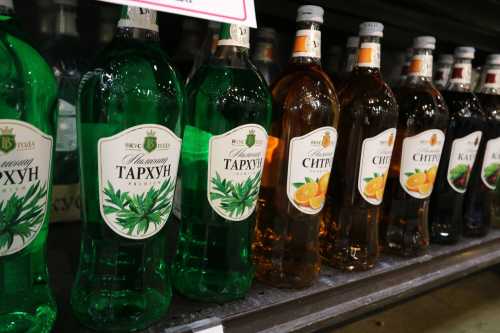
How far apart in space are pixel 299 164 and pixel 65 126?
389 mm

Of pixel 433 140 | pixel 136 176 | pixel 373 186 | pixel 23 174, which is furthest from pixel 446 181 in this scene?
pixel 23 174

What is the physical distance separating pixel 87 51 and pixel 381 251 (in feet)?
2.22

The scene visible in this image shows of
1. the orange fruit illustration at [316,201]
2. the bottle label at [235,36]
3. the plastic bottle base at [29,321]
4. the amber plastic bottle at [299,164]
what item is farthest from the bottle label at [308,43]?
the plastic bottle base at [29,321]

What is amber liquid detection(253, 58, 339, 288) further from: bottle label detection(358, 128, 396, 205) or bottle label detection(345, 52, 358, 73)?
bottle label detection(345, 52, 358, 73)

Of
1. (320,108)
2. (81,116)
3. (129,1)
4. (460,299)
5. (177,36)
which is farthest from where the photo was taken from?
(460,299)

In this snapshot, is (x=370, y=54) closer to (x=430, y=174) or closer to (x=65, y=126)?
(x=430, y=174)

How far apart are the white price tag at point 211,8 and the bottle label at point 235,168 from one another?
6.3 inches

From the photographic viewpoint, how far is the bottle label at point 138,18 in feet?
1.49

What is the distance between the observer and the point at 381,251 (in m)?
0.80

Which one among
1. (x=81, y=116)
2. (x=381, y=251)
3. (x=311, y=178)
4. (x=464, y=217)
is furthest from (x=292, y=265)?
(x=464, y=217)

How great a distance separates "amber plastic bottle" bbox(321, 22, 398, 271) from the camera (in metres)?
0.67

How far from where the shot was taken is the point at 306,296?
597mm

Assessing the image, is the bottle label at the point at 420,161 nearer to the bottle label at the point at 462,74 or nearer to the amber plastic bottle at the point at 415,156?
the amber plastic bottle at the point at 415,156

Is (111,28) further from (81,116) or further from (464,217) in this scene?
(464,217)
